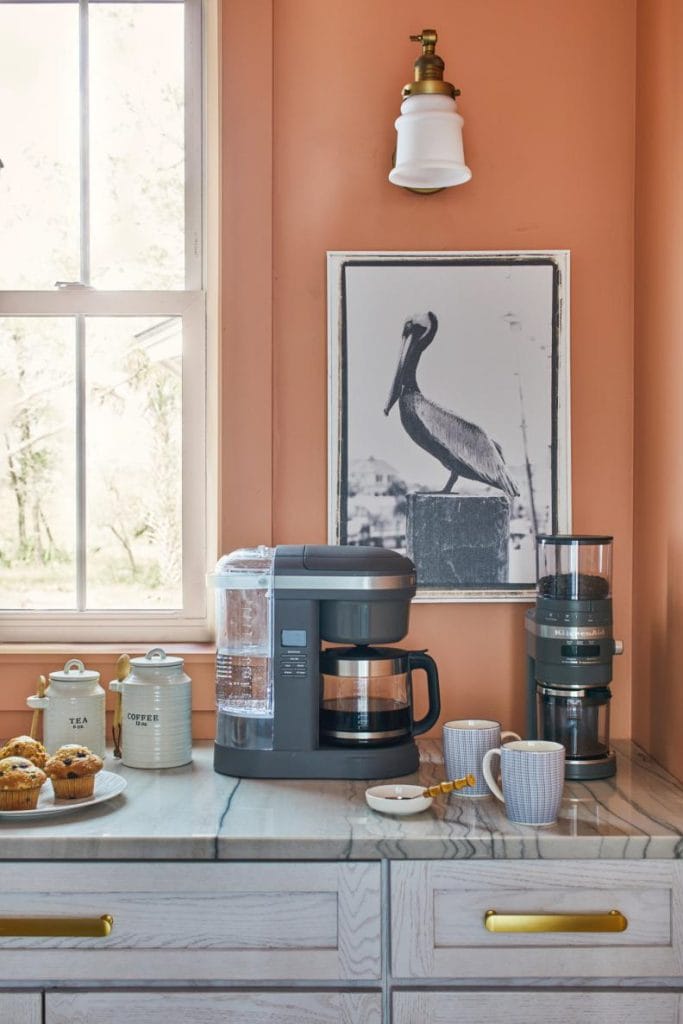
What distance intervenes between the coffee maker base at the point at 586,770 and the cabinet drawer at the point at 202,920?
49 centimetres

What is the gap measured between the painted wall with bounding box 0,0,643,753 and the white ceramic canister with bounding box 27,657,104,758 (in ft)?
0.84

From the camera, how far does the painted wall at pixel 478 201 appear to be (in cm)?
230

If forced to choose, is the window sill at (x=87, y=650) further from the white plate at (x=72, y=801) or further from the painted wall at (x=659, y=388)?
the painted wall at (x=659, y=388)

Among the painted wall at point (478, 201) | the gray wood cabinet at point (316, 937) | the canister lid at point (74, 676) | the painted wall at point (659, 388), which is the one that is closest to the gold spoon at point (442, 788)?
the gray wood cabinet at point (316, 937)

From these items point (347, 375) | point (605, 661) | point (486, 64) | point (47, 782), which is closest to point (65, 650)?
point (47, 782)

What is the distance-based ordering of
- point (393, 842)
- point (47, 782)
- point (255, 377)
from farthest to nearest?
point (255, 377)
point (47, 782)
point (393, 842)

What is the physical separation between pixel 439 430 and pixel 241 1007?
3.96 ft

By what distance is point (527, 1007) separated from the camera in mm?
1616

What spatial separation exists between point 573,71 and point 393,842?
167 cm

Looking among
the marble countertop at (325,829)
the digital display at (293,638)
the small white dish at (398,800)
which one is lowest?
the marble countertop at (325,829)

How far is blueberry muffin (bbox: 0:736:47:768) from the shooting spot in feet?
6.03

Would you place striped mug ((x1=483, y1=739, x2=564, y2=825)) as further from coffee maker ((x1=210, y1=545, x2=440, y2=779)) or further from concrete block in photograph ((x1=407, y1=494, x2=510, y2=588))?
concrete block in photograph ((x1=407, y1=494, x2=510, y2=588))

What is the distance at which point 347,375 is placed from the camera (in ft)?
7.50

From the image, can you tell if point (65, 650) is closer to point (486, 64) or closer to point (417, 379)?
point (417, 379)
